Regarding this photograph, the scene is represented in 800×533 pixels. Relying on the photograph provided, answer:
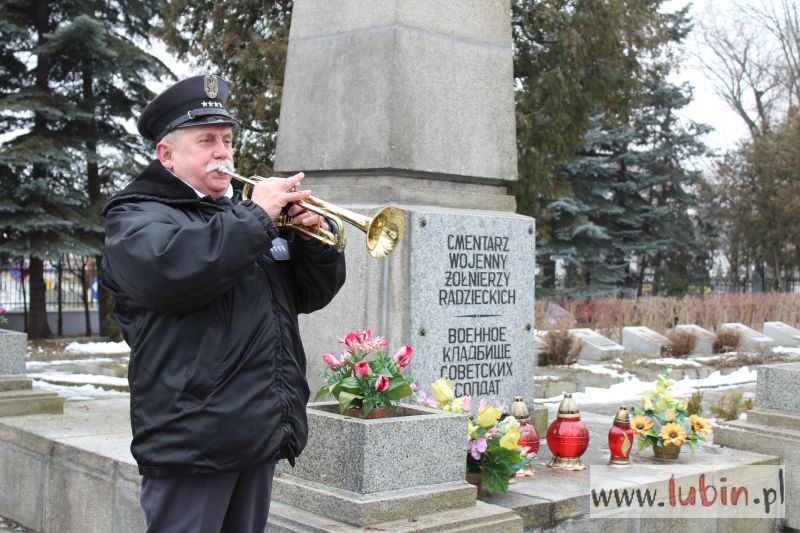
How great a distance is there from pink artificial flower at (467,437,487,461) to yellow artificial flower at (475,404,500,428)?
0.25 feet

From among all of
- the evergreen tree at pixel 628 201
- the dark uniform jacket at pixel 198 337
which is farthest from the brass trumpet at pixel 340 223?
the evergreen tree at pixel 628 201

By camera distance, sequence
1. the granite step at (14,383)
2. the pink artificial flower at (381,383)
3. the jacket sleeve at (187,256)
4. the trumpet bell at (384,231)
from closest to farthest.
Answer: the jacket sleeve at (187,256), the trumpet bell at (384,231), the pink artificial flower at (381,383), the granite step at (14,383)

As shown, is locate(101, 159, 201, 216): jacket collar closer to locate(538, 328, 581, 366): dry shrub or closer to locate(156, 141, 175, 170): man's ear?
locate(156, 141, 175, 170): man's ear

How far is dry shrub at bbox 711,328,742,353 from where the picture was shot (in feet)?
57.2

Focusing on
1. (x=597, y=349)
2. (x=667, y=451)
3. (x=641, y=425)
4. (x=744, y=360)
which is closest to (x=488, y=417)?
(x=641, y=425)

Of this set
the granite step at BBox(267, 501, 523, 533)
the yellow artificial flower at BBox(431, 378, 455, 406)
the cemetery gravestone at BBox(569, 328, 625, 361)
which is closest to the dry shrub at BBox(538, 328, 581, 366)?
the cemetery gravestone at BBox(569, 328, 625, 361)

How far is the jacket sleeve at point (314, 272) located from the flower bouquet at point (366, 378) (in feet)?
2.17

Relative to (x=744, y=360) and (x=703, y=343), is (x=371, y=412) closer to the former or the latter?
(x=744, y=360)

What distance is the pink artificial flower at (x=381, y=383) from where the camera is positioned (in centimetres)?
394

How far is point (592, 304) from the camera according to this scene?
23422mm

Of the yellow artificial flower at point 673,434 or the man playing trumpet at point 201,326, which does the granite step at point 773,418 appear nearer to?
the yellow artificial flower at point 673,434

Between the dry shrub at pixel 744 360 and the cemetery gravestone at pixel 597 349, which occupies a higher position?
the cemetery gravestone at pixel 597 349

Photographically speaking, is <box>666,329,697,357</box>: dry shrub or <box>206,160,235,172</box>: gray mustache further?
<box>666,329,697,357</box>: dry shrub

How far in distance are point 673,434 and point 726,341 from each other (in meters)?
12.6
